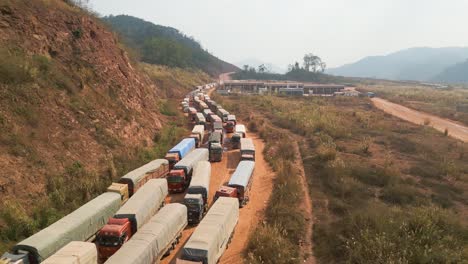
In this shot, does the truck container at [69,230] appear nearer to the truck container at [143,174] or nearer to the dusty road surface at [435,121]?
the truck container at [143,174]

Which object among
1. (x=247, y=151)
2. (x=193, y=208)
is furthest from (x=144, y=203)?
(x=247, y=151)

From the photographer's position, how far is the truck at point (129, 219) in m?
20.5

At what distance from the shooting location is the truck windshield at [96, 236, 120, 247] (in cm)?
2045

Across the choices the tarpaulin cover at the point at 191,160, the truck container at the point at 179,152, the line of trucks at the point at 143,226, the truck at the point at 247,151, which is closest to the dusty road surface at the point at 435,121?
the truck at the point at 247,151

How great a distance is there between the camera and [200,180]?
29625mm

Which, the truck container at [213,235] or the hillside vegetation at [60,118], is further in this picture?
the hillside vegetation at [60,118]

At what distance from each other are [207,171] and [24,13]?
30806mm

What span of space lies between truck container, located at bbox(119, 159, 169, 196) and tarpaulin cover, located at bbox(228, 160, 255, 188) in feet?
26.7

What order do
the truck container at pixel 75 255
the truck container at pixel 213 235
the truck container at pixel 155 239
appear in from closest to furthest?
the truck container at pixel 75 255 < the truck container at pixel 155 239 < the truck container at pixel 213 235

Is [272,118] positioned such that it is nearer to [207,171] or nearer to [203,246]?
[207,171]

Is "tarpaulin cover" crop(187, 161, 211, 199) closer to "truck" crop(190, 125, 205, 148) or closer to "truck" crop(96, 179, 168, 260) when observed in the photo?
"truck" crop(96, 179, 168, 260)

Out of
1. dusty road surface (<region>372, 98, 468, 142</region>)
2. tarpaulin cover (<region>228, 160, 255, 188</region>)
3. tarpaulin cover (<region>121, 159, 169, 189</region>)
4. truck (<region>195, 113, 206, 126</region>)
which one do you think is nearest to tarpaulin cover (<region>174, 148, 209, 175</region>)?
tarpaulin cover (<region>121, 159, 169, 189</region>)

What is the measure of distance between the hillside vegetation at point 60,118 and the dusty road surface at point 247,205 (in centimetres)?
903

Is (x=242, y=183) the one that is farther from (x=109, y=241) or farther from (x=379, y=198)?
(x=379, y=198)
